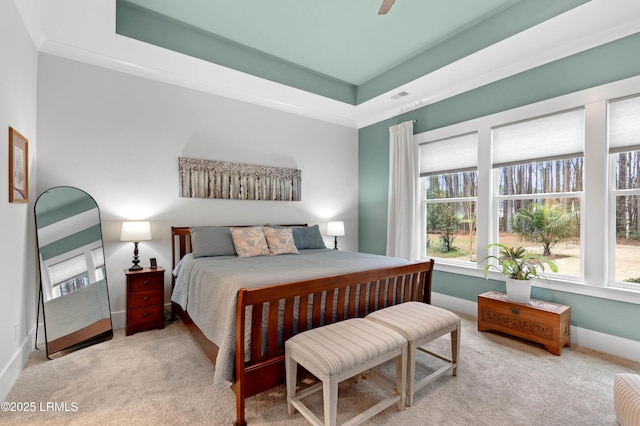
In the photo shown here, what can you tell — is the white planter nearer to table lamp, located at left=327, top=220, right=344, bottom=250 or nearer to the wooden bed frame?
the wooden bed frame

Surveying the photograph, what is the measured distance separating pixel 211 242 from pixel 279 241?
2.53 feet

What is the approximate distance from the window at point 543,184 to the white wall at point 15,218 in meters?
4.42

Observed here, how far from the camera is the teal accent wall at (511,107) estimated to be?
2525 millimetres

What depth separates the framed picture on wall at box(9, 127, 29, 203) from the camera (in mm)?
2109

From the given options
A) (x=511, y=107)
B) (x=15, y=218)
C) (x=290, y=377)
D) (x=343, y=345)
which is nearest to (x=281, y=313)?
(x=290, y=377)

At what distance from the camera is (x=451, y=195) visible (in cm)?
395

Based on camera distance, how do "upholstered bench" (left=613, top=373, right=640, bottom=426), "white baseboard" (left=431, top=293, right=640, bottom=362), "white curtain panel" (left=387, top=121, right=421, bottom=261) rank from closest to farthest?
"upholstered bench" (left=613, top=373, right=640, bottom=426) → "white baseboard" (left=431, top=293, right=640, bottom=362) → "white curtain panel" (left=387, top=121, right=421, bottom=261)

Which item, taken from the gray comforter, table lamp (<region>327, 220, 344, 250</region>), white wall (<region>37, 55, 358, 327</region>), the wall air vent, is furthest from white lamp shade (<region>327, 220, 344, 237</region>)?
the wall air vent

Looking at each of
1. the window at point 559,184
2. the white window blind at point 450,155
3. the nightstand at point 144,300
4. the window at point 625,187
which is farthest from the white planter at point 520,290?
the nightstand at point 144,300

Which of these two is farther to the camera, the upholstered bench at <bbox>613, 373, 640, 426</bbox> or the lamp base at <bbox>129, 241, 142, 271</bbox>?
the lamp base at <bbox>129, 241, 142, 271</bbox>

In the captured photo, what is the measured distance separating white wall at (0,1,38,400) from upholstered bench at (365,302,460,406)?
255 centimetres

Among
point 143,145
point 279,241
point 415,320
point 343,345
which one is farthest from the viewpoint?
point 279,241

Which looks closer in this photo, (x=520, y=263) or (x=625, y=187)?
(x=625, y=187)

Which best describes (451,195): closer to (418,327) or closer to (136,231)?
(418,327)
